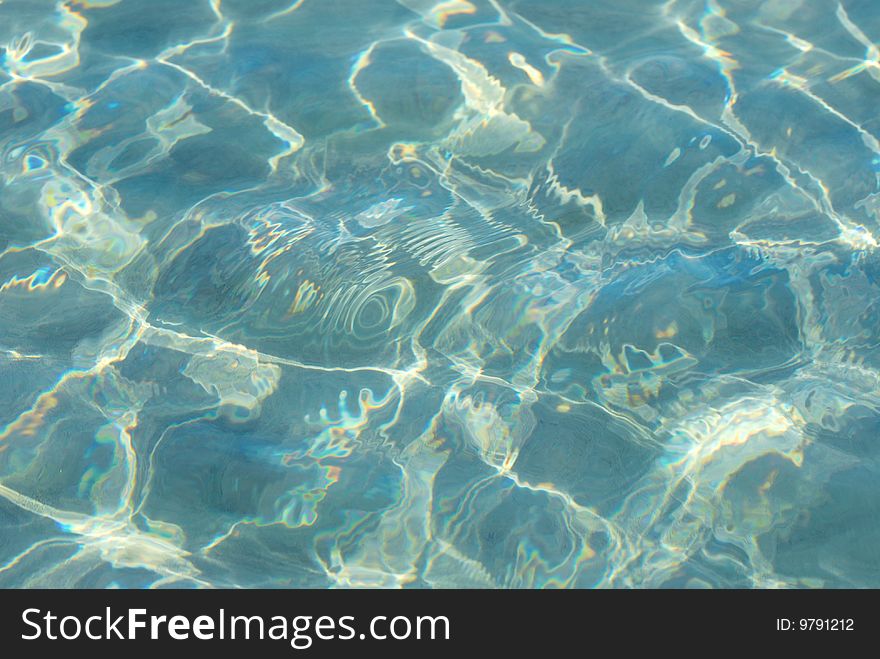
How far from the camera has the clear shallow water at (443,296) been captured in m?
1.79

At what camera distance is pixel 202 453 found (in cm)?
193

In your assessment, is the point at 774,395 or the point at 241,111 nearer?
the point at 774,395

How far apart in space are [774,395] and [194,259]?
63.8 inches

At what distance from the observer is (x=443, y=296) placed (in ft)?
7.20

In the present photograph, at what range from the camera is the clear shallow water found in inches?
70.5

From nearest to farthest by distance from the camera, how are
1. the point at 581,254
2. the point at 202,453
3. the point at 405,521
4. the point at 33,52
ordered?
the point at 405,521
the point at 202,453
the point at 581,254
the point at 33,52
